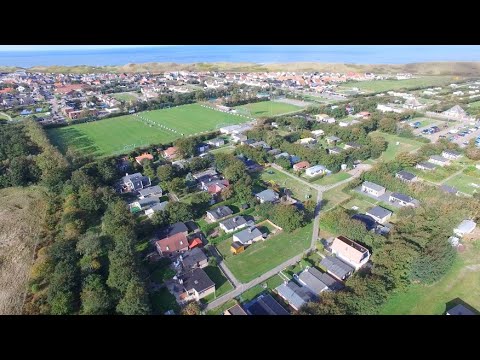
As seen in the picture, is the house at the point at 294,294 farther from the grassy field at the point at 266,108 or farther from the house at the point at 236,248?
the grassy field at the point at 266,108

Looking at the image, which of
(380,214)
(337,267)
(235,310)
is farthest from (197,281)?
(380,214)

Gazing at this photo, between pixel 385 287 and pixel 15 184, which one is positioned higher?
pixel 385 287

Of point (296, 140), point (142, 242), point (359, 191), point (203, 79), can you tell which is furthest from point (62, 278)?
point (203, 79)

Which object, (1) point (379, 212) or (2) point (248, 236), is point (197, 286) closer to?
(2) point (248, 236)

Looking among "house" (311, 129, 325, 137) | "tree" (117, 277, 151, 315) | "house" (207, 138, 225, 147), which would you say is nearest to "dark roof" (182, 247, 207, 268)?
"tree" (117, 277, 151, 315)

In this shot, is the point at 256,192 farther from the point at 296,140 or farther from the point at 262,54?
the point at 262,54

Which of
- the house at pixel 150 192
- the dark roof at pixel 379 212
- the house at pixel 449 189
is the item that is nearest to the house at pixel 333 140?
the house at pixel 449 189

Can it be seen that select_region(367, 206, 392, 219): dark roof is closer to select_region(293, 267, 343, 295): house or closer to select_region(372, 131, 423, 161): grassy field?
select_region(293, 267, 343, 295): house
